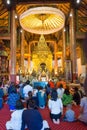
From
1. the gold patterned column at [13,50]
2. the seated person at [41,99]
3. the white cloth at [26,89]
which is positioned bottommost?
the seated person at [41,99]

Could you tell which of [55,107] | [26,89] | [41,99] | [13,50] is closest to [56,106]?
[55,107]

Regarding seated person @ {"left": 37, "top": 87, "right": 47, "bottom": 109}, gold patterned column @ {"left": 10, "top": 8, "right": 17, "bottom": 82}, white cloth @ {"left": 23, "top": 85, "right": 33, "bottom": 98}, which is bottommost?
seated person @ {"left": 37, "top": 87, "right": 47, "bottom": 109}

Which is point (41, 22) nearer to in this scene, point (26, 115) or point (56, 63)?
point (56, 63)

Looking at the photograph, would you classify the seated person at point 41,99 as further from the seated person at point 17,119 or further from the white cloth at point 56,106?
the seated person at point 17,119

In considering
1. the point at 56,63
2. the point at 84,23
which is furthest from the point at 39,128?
the point at 56,63

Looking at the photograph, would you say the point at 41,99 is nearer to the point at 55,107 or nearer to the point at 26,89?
the point at 26,89

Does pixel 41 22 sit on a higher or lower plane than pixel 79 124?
higher

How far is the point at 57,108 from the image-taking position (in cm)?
504

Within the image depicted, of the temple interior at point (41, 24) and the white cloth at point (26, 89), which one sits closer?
the white cloth at point (26, 89)

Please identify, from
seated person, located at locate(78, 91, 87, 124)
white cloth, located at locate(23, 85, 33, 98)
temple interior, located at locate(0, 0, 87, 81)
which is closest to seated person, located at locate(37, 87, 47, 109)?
white cloth, located at locate(23, 85, 33, 98)

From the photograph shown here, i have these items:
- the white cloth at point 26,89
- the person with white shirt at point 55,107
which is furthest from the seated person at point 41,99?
the person with white shirt at point 55,107

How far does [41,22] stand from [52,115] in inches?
502

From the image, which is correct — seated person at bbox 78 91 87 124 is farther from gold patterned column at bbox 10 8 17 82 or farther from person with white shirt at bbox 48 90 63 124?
gold patterned column at bbox 10 8 17 82

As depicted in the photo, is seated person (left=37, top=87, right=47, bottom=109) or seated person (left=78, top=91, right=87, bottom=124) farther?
seated person (left=37, top=87, right=47, bottom=109)
